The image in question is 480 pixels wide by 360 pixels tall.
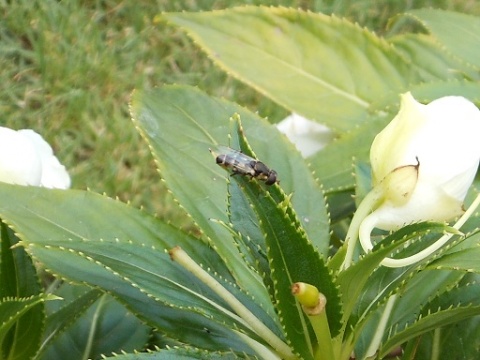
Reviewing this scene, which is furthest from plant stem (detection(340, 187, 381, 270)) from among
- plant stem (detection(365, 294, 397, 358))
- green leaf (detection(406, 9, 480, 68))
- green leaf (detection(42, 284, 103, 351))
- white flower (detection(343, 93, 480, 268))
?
green leaf (detection(406, 9, 480, 68))

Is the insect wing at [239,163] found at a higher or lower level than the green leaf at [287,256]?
higher

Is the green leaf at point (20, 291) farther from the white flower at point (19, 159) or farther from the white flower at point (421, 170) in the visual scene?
the white flower at point (421, 170)

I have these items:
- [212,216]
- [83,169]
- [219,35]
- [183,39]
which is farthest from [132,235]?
[183,39]

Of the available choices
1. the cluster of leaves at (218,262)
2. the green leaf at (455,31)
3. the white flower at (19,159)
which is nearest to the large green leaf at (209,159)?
the cluster of leaves at (218,262)

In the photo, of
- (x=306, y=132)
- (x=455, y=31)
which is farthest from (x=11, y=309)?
(x=455, y=31)

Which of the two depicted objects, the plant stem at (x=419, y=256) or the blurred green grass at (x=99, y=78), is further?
the blurred green grass at (x=99, y=78)

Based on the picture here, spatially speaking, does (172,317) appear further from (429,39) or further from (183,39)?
→ (183,39)
